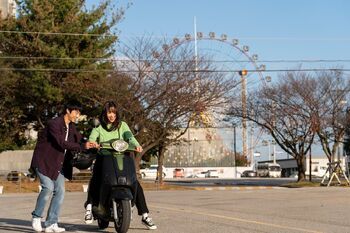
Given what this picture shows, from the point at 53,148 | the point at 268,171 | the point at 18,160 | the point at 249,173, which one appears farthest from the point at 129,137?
the point at 268,171

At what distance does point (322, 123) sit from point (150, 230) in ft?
93.8

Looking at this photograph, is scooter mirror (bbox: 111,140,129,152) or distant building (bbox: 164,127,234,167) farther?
distant building (bbox: 164,127,234,167)

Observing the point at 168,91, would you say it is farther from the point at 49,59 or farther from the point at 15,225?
the point at 15,225

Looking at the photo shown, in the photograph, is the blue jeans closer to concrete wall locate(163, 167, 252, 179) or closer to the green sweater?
the green sweater

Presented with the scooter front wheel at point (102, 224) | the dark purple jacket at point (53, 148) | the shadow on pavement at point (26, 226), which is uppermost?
the dark purple jacket at point (53, 148)

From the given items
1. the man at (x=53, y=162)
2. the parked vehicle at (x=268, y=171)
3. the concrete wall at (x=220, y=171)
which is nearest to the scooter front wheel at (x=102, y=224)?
the man at (x=53, y=162)

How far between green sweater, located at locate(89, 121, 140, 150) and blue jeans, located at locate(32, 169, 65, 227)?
32.4 inches

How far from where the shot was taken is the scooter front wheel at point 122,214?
8.40 m

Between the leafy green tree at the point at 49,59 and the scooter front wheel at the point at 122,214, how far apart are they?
78.8ft

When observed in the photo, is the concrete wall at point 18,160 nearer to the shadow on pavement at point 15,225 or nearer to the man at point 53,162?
the shadow on pavement at point 15,225

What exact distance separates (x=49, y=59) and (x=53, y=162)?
2486 centimetres

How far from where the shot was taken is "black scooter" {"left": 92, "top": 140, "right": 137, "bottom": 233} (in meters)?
8.47

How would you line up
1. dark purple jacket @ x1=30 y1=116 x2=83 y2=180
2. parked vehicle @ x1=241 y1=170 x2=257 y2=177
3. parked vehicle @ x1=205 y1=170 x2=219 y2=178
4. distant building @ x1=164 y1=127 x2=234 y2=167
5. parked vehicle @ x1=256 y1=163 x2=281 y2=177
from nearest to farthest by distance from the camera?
dark purple jacket @ x1=30 y1=116 x2=83 y2=180
parked vehicle @ x1=205 y1=170 x2=219 y2=178
distant building @ x1=164 y1=127 x2=234 y2=167
parked vehicle @ x1=241 y1=170 x2=257 y2=177
parked vehicle @ x1=256 y1=163 x2=281 y2=177

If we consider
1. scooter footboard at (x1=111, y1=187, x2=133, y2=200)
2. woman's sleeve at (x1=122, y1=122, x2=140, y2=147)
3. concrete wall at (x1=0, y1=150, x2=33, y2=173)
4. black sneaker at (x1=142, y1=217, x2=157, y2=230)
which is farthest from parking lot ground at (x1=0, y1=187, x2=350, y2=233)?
concrete wall at (x1=0, y1=150, x2=33, y2=173)
